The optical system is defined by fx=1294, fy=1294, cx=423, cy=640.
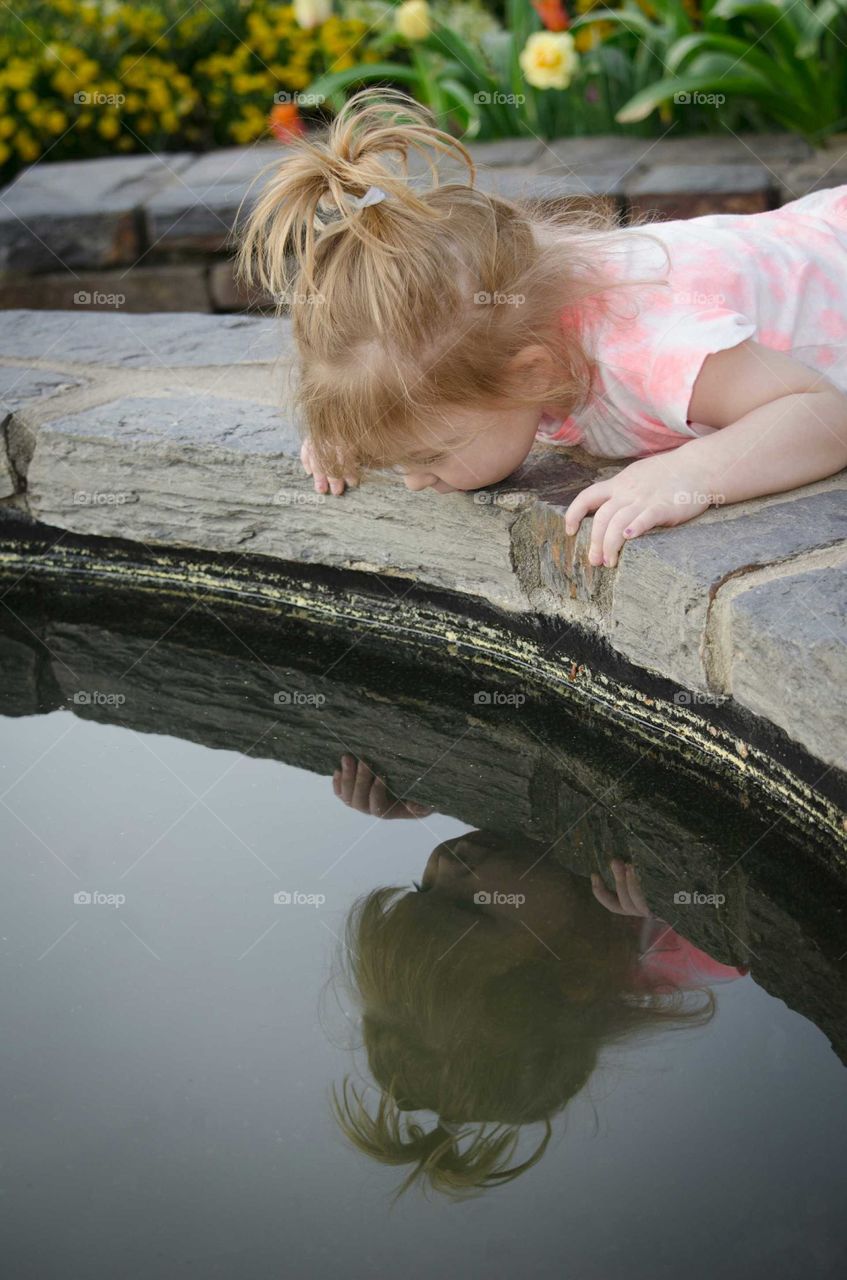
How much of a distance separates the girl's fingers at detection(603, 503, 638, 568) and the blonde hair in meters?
0.21

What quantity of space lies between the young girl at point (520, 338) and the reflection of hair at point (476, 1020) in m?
0.56

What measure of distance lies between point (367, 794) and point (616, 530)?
1.63ft

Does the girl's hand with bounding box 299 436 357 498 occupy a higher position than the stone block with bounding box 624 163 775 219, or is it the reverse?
the stone block with bounding box 624 163 775 219

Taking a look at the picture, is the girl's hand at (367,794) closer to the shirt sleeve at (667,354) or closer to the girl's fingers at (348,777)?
the girl's fingers at (348,777)

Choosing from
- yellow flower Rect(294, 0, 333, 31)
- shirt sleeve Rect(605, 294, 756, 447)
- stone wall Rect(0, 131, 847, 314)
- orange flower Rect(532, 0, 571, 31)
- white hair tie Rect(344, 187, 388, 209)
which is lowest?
shirt sleeve Rect(605, 294, 756, 447)

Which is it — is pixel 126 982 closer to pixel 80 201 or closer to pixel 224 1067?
pixel 224 1067

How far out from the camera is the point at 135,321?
2805mm

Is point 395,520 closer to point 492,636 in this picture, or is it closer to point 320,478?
point 320,478

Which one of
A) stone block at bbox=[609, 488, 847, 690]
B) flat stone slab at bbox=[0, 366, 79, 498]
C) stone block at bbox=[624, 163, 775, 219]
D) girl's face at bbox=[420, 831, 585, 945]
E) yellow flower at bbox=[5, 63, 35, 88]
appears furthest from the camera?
yellow flower at bbox=[5, 63, 35, 88]

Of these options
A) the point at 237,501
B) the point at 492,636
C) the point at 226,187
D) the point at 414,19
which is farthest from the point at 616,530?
the point at 414,19

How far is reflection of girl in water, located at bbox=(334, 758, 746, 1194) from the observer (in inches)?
48.5

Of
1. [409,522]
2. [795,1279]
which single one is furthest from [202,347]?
[795,1279]

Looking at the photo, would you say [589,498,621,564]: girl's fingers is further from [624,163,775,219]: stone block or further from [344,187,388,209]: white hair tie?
[624,163,775,219]: stone block

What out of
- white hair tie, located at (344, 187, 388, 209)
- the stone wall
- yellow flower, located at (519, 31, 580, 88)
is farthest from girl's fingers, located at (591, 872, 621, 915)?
yellow flower, located at (519, 31, 580, 88)
